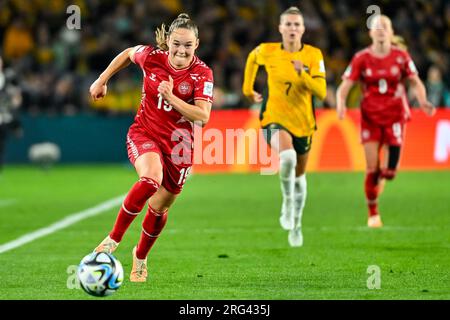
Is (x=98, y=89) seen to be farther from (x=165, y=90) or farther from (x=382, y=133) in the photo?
(x=382, y=133)

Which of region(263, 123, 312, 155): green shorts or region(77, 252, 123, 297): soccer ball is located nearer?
region(77, 252, 123, 297): soccer ball

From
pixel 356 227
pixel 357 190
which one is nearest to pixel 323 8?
pixel 357 190

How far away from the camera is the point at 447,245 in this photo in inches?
443

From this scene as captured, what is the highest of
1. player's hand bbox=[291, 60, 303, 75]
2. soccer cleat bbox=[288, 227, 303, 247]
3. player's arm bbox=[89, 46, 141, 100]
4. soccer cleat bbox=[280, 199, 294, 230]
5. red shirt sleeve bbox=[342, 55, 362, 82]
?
red shirt sleeve bbox=[342, 55, 362, 82]

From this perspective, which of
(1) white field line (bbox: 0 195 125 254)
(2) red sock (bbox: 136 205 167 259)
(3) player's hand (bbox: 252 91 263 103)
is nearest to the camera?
(2) red sock (bbox: 136 205 167 259)

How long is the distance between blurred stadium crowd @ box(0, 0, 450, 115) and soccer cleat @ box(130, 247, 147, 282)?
14.7m

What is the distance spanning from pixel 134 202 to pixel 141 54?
124 centimetres

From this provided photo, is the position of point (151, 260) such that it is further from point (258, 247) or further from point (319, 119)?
point (319, 119)

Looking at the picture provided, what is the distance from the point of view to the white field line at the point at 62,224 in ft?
37.7

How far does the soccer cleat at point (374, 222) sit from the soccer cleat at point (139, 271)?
4653 mm

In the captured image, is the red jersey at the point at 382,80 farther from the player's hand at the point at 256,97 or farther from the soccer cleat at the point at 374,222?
the player's hand at the point at 256,97

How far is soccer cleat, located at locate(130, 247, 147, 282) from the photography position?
8.85 metres

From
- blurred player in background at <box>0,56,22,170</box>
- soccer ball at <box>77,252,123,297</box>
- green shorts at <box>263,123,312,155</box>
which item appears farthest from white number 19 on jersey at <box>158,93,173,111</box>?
blurred player in background at <box>0,56,22,170</box>

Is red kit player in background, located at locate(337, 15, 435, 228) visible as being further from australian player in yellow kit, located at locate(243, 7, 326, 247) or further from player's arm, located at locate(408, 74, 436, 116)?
australian player in yellow kit, located at locate(243, 7, 326, 247)
